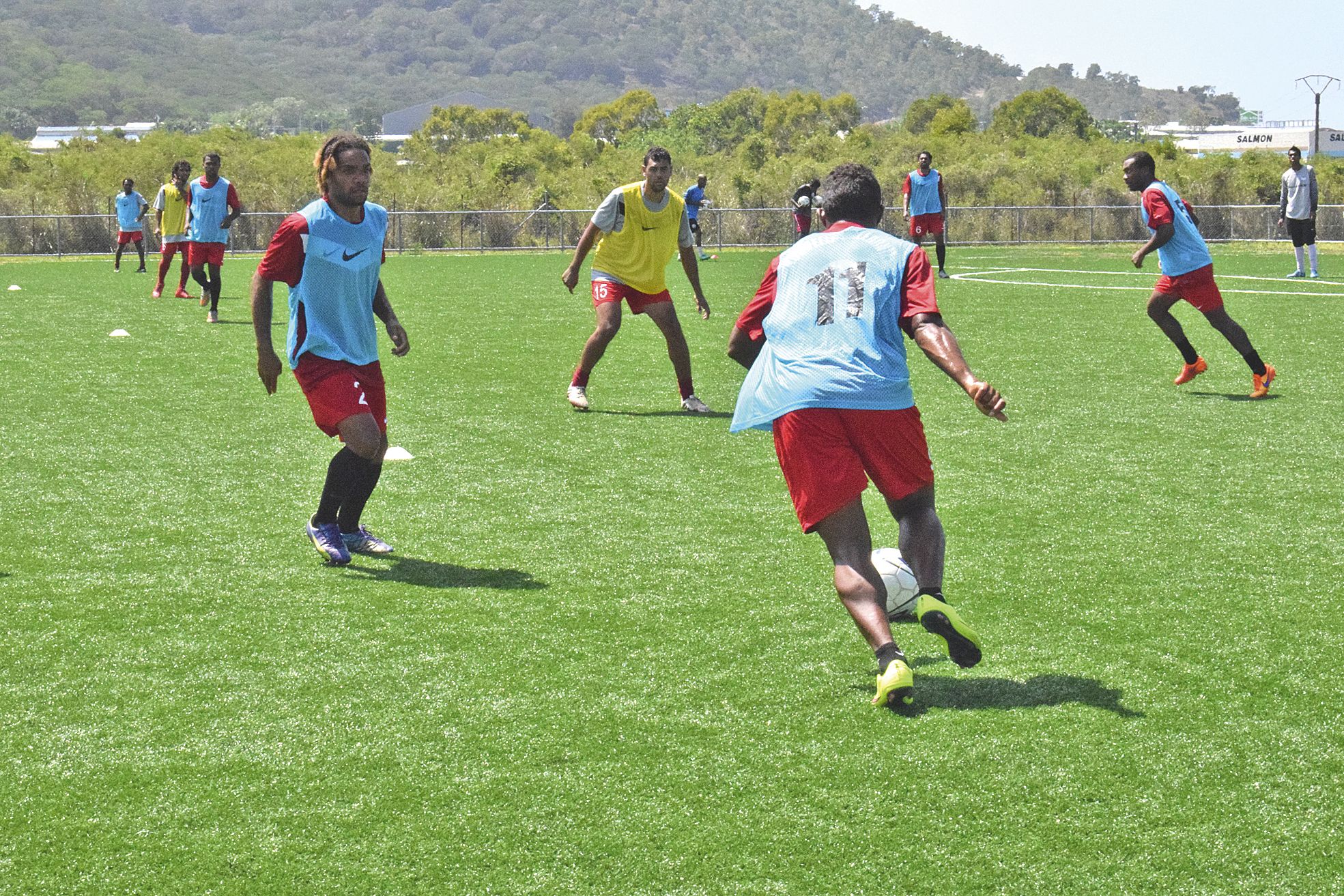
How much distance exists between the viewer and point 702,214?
1602 inches

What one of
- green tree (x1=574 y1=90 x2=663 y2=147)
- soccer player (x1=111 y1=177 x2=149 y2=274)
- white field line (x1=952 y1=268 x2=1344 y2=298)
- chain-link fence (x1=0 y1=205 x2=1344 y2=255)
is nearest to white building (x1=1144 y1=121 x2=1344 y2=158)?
green tree (x1=574 y1=90 x2=663 y2=147)

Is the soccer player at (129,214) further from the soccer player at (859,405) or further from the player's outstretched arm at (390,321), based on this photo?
the soccer player at (859,405)

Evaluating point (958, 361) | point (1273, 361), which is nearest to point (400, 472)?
point (958, 361)

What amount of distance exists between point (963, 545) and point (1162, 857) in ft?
11.0

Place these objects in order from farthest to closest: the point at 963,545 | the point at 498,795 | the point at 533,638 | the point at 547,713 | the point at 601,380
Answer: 1. the point at 601,380
2. the point at 963,545
3. the point at 533,638
4. the point at 547,713
5. the point at 498,795

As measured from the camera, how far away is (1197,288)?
11.8 meters

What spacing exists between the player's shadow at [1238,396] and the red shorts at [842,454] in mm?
7474

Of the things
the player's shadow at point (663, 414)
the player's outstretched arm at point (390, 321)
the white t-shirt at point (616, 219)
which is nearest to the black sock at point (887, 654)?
the player's outstretched arm at point (390, 321)

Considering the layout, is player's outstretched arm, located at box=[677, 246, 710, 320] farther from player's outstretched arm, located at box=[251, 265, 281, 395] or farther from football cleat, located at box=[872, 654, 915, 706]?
football cleat, located at box=[872, 654, 915, 706]

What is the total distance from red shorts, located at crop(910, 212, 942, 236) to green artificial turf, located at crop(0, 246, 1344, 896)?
13.6 metres

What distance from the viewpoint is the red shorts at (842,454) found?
16.3 feet

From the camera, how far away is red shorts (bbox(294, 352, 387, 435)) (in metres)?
6.73

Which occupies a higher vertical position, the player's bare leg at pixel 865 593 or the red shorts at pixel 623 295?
the red shorts at pixel 623 295

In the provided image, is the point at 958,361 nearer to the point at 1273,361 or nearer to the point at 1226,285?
the point at 1273,361
